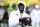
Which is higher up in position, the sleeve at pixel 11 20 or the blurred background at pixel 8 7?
the blurred background at pixel 8 7

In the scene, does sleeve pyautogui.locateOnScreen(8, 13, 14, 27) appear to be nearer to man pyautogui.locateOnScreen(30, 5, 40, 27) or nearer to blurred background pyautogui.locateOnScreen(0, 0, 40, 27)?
blurred background pyautogui.locateOnScreen(0, 0, 40, 27)

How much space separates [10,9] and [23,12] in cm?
21

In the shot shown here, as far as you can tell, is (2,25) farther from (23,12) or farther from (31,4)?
(31,4)

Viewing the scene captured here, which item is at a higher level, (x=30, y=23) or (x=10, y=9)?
(x=10, y=9)

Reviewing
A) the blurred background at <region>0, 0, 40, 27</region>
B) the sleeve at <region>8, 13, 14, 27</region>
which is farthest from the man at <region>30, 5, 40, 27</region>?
the sleeve at <region>8, 13, 14, 27</region>

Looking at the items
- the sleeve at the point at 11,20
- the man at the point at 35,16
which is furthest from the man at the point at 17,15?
the man at the point at 35,16

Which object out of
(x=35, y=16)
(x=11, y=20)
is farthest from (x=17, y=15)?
(x=35, y=16)

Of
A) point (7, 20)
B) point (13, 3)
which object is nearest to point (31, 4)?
point (13, 3)

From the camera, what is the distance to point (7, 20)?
1.95 meters

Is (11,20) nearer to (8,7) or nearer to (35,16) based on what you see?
(8,7)

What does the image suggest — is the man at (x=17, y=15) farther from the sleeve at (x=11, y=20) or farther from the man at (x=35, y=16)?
the man at (x=35, y=16)

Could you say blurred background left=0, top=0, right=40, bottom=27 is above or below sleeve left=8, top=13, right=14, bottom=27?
above

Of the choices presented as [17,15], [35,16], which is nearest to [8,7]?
[17,15]

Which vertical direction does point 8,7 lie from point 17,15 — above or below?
above
